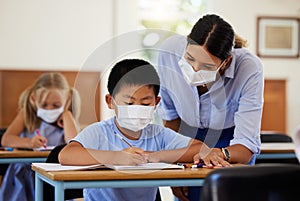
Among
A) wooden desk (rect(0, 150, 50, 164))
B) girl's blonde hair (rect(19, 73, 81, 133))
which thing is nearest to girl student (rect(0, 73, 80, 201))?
girl's blonde hair (rect(19, 73, 81, 133))

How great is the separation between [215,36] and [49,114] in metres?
1.61

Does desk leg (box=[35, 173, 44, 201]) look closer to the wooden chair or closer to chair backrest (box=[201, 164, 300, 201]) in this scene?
the wooden chair

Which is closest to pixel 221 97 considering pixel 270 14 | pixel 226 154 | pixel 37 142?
pixel 226 154

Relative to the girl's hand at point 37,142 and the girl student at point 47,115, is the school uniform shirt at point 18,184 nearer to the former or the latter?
the girl's hand at point 37,142

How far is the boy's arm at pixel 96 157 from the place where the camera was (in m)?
2.10

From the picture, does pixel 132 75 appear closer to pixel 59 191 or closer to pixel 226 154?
pixel 226 154

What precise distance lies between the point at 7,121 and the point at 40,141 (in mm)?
3757

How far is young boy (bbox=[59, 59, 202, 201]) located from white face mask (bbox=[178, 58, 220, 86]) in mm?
127

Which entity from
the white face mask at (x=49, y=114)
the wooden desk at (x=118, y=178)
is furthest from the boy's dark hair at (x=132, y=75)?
the white face mask at (x=49, y=114)

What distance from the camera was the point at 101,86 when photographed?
7.23 meters

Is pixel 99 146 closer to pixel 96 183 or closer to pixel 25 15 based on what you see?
pixel 96 183

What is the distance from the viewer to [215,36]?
2.40 meters

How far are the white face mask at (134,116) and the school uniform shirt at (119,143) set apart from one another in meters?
0.06

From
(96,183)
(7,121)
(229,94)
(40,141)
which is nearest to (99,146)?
(96,183)
